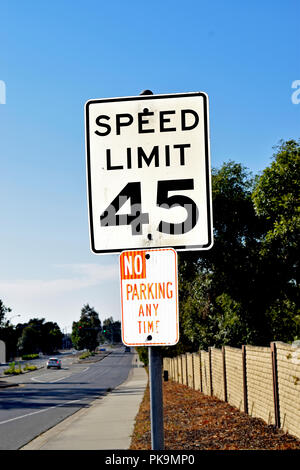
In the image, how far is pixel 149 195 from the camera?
2.64 metres

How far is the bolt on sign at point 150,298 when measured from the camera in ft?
8.36

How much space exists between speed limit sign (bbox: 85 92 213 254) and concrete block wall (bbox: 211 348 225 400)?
54.0ft

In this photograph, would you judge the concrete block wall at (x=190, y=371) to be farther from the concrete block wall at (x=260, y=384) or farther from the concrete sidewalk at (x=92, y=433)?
the concrete block wall at (x=260, y=384)

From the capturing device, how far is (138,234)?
263 cm

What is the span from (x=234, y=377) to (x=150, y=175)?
14481 mm

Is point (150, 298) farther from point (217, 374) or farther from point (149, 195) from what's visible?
point (217, 374)

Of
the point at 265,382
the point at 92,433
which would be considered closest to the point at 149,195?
the point at 265,382

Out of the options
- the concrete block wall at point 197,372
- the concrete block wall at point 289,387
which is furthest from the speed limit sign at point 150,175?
the concrete block wall at point 197,372

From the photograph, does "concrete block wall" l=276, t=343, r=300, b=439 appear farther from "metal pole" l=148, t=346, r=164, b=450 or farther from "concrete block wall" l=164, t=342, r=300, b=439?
"metal pole" l=148, t=346, r=164, b=450

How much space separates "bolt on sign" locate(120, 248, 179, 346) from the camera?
8.36 feet

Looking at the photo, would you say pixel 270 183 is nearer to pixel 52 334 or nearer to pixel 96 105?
pixel 96 105
